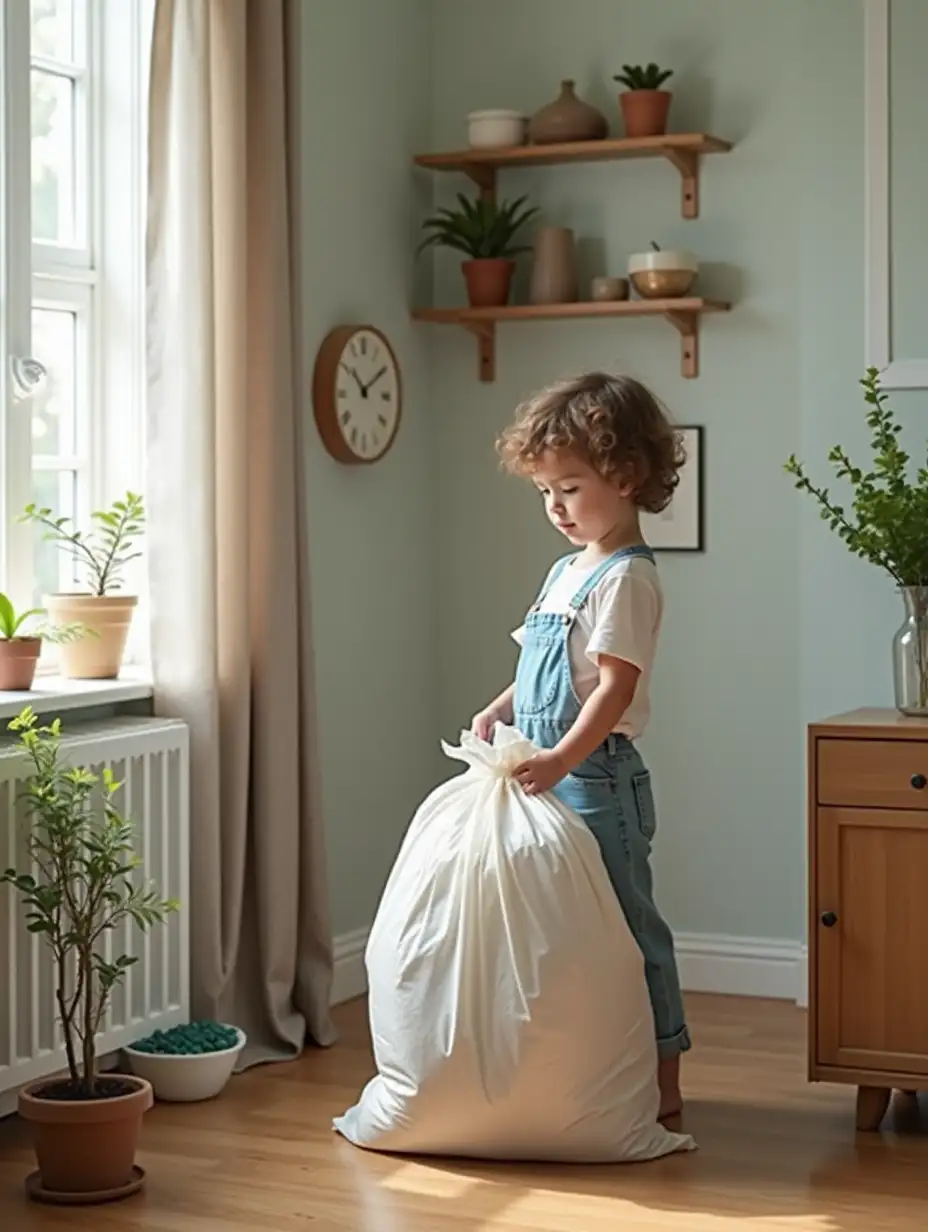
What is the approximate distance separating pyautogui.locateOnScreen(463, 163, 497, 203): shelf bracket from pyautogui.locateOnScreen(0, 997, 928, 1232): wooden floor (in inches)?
84.7

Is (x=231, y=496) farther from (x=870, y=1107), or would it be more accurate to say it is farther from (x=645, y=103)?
(x=870, y=1107)

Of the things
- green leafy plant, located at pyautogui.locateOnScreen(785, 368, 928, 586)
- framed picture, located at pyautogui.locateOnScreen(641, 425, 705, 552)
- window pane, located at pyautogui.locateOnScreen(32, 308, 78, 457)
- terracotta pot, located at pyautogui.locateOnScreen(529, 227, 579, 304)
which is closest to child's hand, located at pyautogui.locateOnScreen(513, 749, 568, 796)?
green leafy plant, located at pyautogui.locateOnScreen(785, 368, 928, 586)

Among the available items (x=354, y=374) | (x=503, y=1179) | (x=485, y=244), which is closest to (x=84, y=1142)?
(x=503, y=1179)

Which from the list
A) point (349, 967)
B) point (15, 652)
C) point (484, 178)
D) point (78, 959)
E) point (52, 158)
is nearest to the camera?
point (78, 959)

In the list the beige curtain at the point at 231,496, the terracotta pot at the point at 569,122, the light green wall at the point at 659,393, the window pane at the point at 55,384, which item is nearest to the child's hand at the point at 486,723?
the beige curtain at the point at 231,496

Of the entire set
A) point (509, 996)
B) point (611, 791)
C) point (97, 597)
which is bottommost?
point (509, 996)

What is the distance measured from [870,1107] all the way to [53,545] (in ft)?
6.00

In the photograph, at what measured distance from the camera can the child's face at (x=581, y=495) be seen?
3.26 metres

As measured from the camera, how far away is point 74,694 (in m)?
3.45

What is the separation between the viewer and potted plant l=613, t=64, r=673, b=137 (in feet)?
14.1

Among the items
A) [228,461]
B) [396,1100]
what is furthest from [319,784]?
[396,1100]

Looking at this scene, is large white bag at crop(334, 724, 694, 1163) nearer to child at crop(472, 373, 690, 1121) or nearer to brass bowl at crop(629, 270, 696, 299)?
child at crop(472, 373, 690, 1121)

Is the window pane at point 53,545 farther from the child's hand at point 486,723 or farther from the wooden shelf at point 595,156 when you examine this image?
the wooden shelf at point 595,156

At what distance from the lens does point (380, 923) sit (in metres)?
3.22
